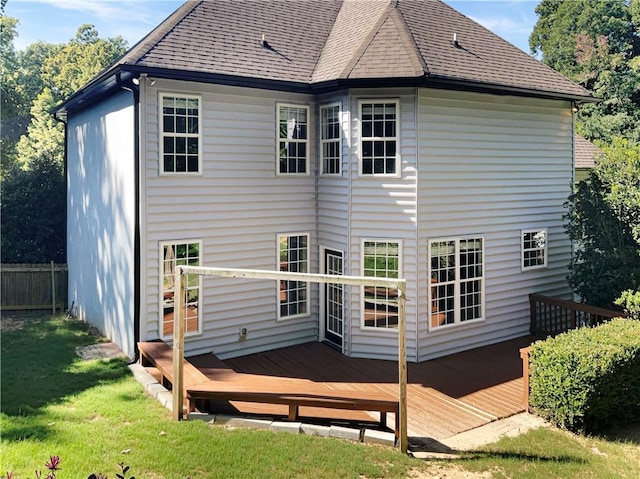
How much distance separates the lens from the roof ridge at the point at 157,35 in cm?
975

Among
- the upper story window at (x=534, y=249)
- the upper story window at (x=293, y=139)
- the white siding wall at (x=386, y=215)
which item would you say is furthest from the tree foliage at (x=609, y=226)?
the upper story window at (x=293, y=139)

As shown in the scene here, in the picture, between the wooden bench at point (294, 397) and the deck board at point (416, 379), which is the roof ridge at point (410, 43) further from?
the wooden bench at point (294, 397)

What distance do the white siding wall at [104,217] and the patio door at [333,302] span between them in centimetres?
417

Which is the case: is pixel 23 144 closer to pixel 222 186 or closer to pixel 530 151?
pixel 222 186

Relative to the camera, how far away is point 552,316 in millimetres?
12789

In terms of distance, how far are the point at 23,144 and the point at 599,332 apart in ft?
101

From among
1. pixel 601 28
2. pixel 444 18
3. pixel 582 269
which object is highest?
pixel 601 28

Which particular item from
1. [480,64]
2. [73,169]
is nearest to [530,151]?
[480,64]

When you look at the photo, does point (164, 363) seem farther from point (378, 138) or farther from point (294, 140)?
point (378, 138)

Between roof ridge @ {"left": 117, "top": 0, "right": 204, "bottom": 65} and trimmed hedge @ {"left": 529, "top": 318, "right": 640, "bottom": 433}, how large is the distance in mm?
8452

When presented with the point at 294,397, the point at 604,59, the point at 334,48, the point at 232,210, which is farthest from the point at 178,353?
the point at 604,59

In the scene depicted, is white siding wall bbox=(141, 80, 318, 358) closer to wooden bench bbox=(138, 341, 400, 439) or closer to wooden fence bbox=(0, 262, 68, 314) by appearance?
wooden bench bbox=(138, 341, 400, 439)

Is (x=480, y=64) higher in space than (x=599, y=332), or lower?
higher

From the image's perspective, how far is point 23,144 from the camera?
98.7 ft
